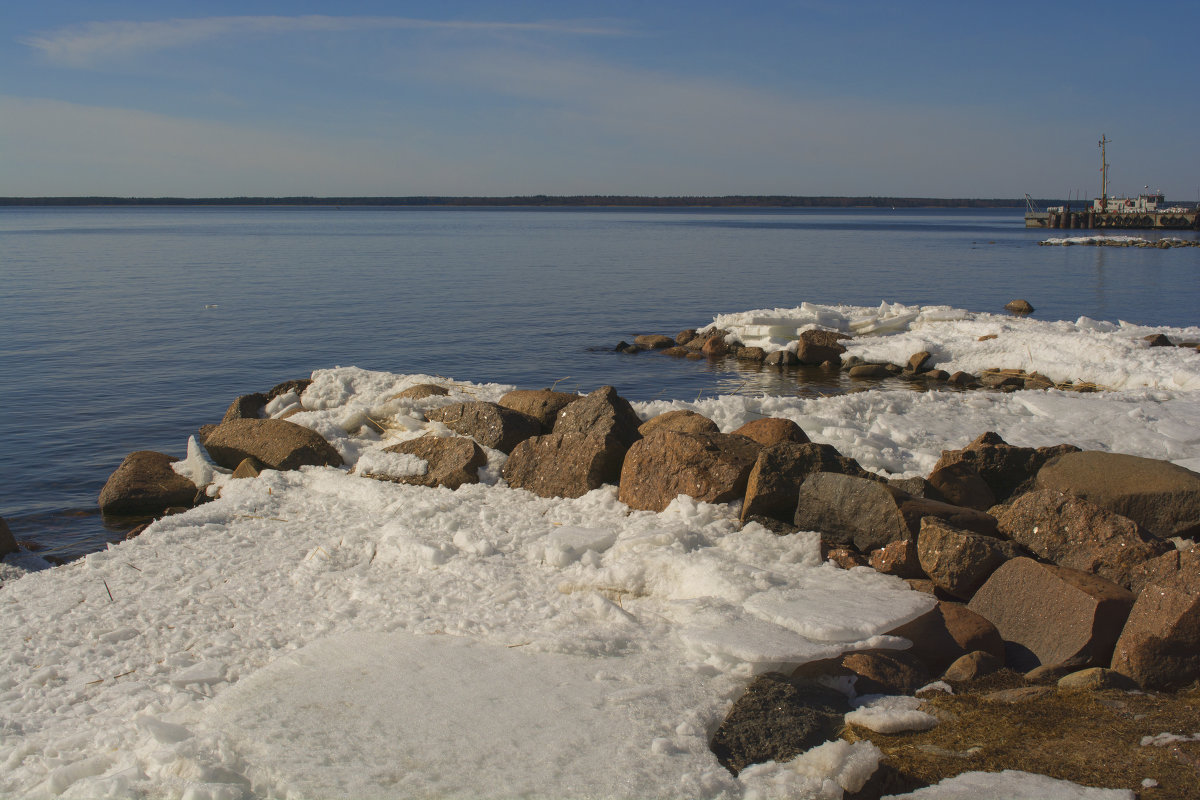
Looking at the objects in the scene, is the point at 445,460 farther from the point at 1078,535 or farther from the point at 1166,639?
the point at 1166,639

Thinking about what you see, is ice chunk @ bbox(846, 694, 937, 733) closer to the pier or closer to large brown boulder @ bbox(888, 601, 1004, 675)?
large brown boulder @ bbox(888, 601, 1004, 675)

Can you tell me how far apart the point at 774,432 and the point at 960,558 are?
2631mm

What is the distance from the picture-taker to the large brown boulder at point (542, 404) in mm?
8852

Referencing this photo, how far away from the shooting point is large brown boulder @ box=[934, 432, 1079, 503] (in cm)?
692

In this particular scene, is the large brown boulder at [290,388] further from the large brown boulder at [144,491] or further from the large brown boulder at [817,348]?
the large brown boulder at [817,348]

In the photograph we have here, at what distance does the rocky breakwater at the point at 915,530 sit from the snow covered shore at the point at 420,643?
6.9 inches

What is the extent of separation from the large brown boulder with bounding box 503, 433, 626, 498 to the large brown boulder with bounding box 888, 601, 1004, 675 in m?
3.00

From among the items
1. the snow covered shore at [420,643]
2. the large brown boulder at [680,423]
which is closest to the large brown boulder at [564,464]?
the snow covered shore at [420,643]

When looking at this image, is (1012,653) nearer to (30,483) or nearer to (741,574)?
(741,574)

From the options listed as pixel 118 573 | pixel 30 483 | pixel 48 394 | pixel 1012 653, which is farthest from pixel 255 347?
pixel 1012 653

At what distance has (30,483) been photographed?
10.4m

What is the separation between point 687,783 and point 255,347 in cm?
1951

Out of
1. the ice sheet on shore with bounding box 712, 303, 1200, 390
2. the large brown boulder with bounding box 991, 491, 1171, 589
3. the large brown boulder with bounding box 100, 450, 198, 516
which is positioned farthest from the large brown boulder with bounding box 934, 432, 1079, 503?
the ice sheet on shore with bounding box 712, 303, 1200, 390

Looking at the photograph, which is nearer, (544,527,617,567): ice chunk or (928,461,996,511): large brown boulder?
(544,527,617,567): ice chunk
